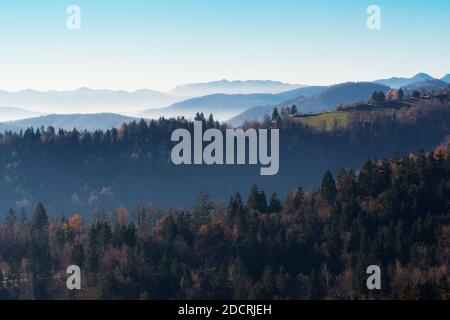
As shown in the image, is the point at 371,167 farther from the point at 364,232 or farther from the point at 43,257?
the point at 43,257

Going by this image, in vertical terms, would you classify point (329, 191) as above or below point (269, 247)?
above

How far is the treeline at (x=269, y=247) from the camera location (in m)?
112

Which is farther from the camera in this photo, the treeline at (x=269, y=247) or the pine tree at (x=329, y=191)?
the pine tree at (x=329, y=191)

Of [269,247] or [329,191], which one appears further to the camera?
[329,191]

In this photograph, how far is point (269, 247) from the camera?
421 feet

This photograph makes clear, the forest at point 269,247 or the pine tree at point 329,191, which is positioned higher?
the pine tree at point 329,191

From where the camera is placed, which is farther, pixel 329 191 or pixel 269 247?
pixel 329 191

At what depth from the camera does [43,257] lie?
415ft

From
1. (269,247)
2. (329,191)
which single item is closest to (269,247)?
(269,247)

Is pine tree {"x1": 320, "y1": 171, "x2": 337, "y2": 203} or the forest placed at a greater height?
pine tree {"x1": 320, "y1": 171, "x2": 337, "y2": 203}

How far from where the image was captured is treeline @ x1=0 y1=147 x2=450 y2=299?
112375mm

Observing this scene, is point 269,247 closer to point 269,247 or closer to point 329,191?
point 269,247

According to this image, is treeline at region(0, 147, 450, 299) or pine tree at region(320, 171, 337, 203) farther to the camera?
pine tree at region(320, 171, 337, 203)

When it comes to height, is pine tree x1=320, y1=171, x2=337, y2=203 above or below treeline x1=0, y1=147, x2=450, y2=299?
above
